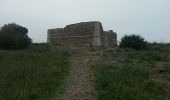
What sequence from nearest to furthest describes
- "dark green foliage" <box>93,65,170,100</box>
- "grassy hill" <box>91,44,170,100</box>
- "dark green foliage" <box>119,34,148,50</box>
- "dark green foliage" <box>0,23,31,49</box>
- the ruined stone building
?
1. "dark green foliage" <box>93,65,170,100</box>
2. "grassy hill" <box>91,44,170,100</box>
3. "dark green foliage" <box>119,34,148,50</box>
4. "dark green foliage" <box>0,23,31,49</box>
5. the ruined stone building

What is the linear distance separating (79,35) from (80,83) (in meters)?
11.6

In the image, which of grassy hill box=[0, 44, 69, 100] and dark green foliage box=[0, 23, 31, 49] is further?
dark green foliage box=[0, 23, 31, 49]

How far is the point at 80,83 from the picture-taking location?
44.7 feet

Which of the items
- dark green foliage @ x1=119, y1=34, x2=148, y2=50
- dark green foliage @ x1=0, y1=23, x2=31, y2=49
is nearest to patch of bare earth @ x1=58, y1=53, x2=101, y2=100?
dark green foliage @ x1=119, y1=34, x2=148, y2=50

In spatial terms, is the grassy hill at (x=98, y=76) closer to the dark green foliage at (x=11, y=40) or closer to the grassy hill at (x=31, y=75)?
the grassy hill at (x=31, y=75)

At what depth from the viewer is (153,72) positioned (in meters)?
15.5

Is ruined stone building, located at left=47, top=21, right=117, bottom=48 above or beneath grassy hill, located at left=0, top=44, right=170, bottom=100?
above

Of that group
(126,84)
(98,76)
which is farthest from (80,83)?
(126,84)

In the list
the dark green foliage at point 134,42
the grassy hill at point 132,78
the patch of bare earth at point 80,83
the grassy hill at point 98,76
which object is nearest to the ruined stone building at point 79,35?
the dark green foliage at point 134,42

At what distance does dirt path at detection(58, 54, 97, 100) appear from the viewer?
12.0m

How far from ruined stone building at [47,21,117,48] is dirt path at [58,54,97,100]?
6565 mm

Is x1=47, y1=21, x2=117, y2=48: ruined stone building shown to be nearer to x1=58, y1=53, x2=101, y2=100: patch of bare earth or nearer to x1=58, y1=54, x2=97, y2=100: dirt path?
x1=58, y1=53, x2=101, y2=100: patch of bare earth

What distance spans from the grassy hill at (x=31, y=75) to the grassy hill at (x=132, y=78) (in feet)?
5.14

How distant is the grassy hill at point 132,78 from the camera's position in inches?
469
